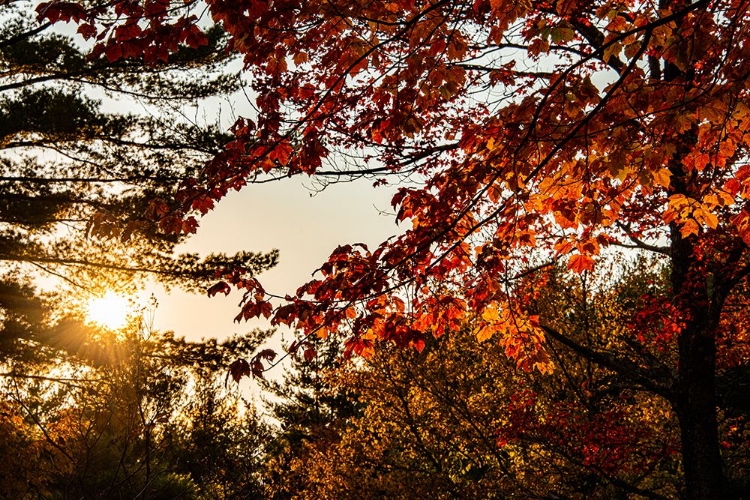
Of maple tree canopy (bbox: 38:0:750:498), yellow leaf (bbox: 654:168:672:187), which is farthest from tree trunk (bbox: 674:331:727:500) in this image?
yellow leaf (bbox: 654:168:672:187)

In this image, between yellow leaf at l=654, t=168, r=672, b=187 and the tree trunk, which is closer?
yellow leaf at l=654, t=168, r=672, b=187

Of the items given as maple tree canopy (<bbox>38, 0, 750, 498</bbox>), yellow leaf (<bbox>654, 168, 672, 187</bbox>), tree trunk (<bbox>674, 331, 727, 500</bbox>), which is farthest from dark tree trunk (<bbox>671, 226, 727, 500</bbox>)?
yellow leaf (<bbox>654, 168, 672, 187</bbox>)

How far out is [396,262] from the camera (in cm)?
381

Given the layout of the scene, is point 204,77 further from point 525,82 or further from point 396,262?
point 396,262

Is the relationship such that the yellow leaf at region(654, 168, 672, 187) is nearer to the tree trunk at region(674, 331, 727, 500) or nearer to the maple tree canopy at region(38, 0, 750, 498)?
the maple tree canopy at region(38, 0, 750, 498)

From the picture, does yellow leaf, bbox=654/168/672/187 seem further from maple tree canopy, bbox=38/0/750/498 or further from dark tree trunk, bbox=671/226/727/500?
dark tree trunk, bbox=671/226/727/500

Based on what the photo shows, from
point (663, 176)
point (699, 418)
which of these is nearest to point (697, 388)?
point (699, 418)

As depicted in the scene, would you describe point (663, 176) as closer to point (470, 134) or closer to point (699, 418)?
point (470, 134)

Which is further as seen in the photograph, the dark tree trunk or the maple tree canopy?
the dark tree trunk

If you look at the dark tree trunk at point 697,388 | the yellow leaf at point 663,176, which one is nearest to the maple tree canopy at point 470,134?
the yellow leaf at point 663,176

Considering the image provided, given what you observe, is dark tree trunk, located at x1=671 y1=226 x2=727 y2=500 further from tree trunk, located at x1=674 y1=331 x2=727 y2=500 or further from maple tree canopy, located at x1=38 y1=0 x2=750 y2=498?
maple tree canopy, located at x1=38 y1=0 x2=750 y2=498

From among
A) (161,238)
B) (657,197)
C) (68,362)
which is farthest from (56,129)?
(657,197)

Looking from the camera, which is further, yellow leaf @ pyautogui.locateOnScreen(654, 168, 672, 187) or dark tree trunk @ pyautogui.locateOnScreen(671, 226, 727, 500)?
dark tree trunk @ pyautogui.locateOnScreen(671, 226, 727, 500)

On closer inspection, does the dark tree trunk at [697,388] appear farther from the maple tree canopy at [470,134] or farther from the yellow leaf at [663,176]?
the yellow leaf at [663,176]
